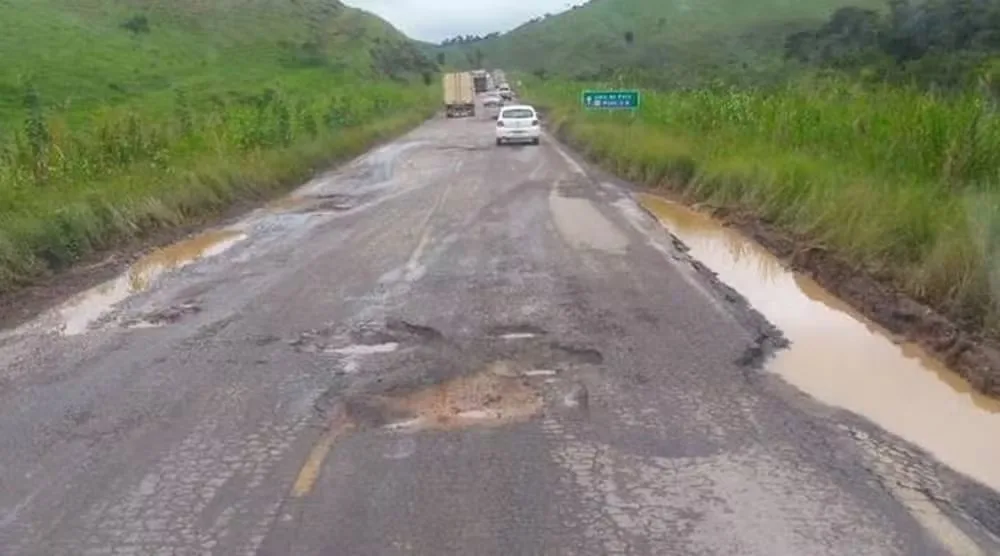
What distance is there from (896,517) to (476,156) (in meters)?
32.4

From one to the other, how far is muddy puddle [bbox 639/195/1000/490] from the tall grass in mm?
Result: 8497

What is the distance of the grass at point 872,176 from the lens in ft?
37.4

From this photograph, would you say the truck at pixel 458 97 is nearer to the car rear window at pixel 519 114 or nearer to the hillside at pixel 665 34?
the hillside at pixel 665 34

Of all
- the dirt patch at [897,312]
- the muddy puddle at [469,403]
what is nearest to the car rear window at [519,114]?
the dirt patch at [897,312]

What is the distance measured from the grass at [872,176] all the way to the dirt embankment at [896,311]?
149 mm

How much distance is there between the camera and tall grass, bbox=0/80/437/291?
15.7 metres

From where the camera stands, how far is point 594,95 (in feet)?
126

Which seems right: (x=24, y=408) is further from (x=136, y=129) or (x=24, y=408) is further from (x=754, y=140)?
(x=754, y=140)

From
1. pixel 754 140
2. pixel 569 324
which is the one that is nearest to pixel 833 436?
pixel 569 324

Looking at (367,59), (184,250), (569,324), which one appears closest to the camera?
(569,324)

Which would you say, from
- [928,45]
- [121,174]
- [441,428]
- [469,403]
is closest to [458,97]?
[928,45]

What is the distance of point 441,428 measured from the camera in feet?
25.2

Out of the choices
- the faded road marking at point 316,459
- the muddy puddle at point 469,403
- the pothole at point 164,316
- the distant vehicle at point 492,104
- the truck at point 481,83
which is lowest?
the truck at point 481,83

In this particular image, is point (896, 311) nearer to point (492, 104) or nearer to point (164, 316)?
point (164, 316)
